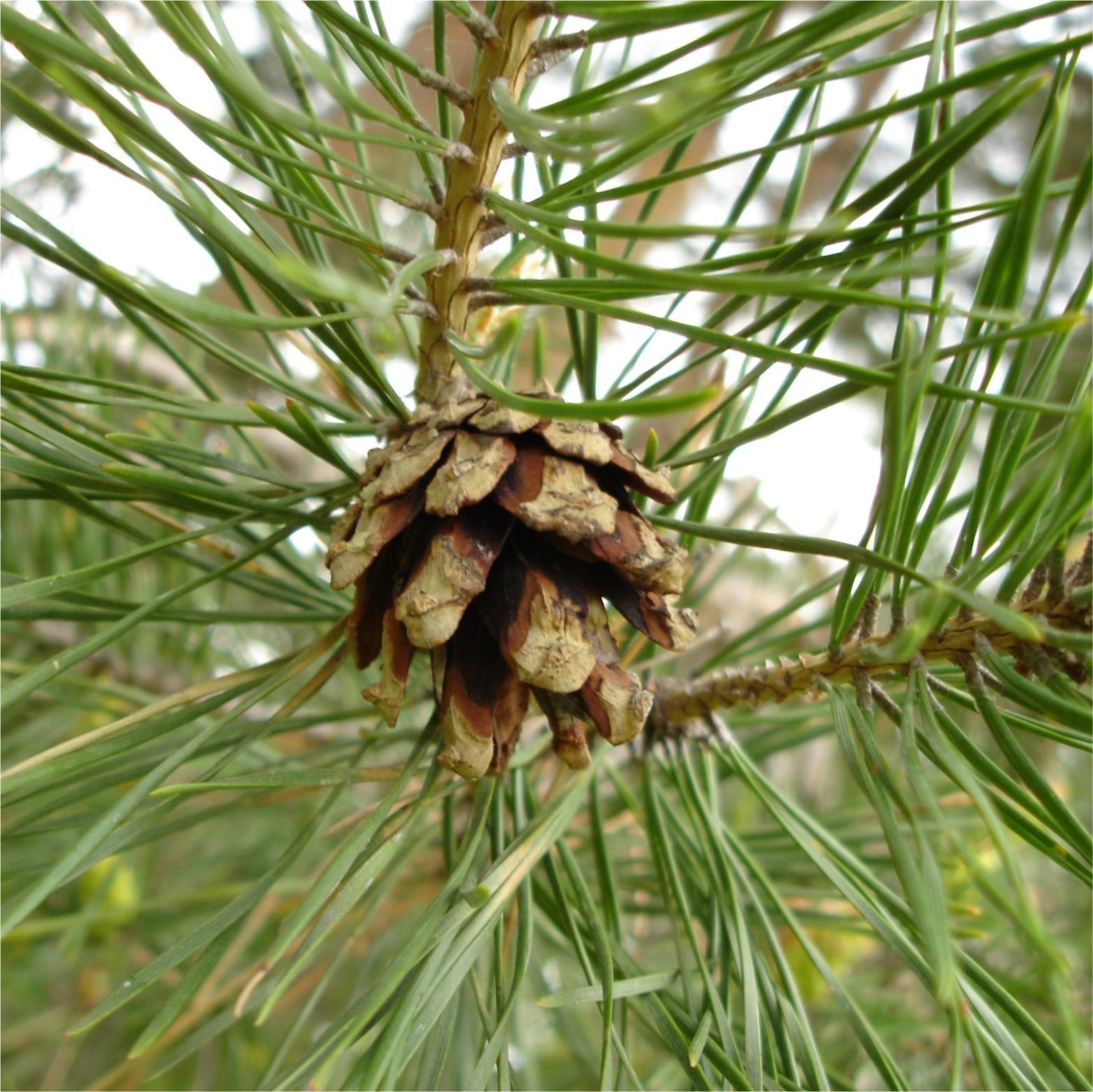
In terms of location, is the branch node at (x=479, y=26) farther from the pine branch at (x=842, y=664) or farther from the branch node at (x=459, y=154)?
the pine branch at (x=842, y=664)

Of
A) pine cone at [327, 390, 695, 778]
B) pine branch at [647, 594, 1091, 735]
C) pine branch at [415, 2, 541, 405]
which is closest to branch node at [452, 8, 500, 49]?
pine branch at [415, 2, 541, 405]

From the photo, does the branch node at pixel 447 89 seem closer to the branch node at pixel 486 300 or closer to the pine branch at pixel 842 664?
the branch node at pixel 486 300

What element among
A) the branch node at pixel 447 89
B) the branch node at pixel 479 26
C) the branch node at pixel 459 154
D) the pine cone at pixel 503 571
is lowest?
the pine cone at pixel 503 571

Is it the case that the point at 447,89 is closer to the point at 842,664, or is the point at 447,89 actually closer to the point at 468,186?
the point at 468,186

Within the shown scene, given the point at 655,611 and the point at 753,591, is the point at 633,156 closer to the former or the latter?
the point at 655,611

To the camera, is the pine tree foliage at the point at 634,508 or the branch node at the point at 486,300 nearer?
the pine tree foliage at the point at 634,508

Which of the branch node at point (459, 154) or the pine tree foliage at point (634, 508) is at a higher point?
the branch node at point (459, 154)

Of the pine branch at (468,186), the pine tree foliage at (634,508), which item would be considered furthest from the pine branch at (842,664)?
the pine branch at (468,186)
